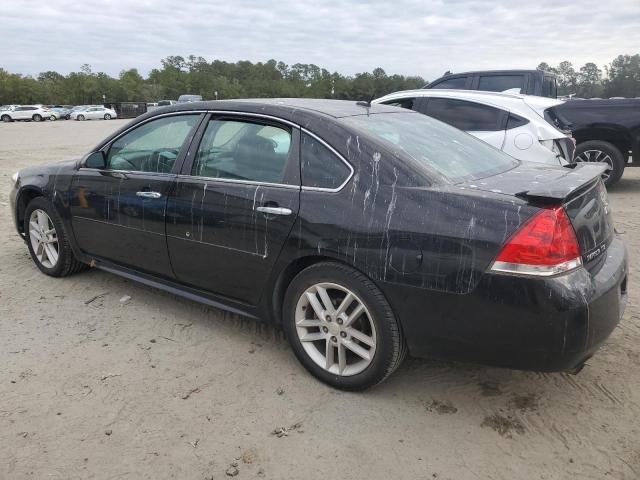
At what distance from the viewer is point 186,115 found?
3.77m

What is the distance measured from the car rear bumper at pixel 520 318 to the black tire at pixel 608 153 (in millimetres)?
6834

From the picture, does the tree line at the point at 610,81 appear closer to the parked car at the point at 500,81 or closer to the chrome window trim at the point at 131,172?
the parked car at the point at 500,81

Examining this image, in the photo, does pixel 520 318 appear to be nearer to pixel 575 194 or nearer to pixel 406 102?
pixel 575 194

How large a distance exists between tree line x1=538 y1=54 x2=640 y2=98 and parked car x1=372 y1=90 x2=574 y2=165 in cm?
3366

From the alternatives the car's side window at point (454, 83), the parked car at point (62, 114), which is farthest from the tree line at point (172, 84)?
the car's side window at point (454, 83)

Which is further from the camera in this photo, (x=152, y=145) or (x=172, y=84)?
(x=172, y=84)

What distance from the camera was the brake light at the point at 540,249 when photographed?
2.38m

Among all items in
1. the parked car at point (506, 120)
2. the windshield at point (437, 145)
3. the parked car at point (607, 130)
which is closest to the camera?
the windshield at point (437, 145)

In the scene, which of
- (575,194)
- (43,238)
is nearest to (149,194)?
(43,238)

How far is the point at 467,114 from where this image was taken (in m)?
7.37

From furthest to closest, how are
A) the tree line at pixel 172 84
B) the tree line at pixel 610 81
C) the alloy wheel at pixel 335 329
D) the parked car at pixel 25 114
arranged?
the tree line at pixel 172 84 → the parked car at pixel 25 114 → the tree line at pixel 610 81 → the alloy wheel at pixel 335 329

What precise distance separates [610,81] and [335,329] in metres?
49.7

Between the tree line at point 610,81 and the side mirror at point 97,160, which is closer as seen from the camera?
the side mirror at point 97,160

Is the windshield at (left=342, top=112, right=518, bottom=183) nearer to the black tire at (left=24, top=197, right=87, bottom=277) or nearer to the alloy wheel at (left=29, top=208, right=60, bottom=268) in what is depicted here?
the black tire at (left=24, top=197, right=87, bottom=277)
